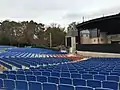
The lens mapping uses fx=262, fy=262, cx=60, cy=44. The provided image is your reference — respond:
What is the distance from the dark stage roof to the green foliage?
43.9 metres

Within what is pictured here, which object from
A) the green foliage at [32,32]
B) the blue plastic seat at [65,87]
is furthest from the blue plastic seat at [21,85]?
the green foliage at [32,32]

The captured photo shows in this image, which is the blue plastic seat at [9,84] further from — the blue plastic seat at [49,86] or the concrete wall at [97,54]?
the concrete wall at [97,54]

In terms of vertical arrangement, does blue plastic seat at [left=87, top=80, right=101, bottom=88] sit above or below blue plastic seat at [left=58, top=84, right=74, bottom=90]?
below

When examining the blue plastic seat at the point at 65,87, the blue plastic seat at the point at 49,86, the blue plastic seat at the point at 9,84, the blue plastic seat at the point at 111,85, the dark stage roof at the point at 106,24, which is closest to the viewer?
the blue plastic seat at the point at 65,87

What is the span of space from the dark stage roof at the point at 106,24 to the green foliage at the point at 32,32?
43912 millimetres

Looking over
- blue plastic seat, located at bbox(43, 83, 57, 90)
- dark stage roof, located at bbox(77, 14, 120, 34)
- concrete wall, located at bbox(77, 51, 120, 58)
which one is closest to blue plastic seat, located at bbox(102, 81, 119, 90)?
blue plastic seat, located at bbox(43, 83, 57, 90)

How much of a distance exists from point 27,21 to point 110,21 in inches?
2499

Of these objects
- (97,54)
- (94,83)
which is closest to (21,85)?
(94,83)

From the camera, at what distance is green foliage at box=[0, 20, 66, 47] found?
289 feet

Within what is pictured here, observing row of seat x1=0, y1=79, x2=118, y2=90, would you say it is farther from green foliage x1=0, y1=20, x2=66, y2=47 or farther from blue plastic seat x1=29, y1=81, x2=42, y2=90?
green foliage x1=0, y1=20, x2=66, y2=47

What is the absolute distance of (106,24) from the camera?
129ft

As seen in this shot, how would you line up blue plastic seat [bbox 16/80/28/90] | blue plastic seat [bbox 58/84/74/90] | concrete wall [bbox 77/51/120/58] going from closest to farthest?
1. blue plastic seat [bbox 58/84/74/90]
2. blue plastic seat [bbox 16/80/28/90]
3. concrete wall [bbox 77/51/120/58]

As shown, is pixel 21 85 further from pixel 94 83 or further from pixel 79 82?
pixel 94 83

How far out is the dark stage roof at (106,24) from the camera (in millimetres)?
35500
